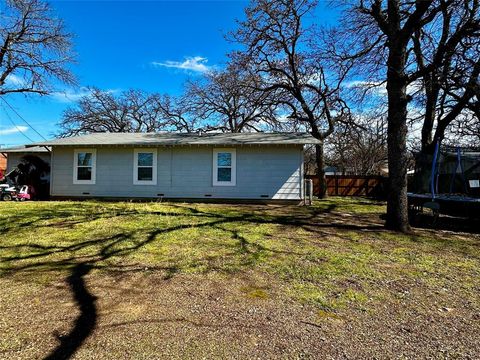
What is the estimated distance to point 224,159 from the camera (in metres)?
12.8

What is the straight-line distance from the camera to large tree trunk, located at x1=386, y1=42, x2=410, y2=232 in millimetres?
7312

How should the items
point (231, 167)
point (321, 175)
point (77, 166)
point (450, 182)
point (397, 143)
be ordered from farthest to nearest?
point (321, 175), point (77, 166), point (231, 167), point (450, 182), point (397, 143)

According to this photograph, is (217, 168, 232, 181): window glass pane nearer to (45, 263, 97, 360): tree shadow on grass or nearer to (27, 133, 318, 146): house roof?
(27, 133, 318, 146): house roof

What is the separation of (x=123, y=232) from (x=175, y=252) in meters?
1.85

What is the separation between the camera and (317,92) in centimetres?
1806

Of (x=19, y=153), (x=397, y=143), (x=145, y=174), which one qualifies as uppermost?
(x=19, y=153)

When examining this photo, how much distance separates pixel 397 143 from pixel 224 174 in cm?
690

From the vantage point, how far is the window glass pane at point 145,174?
13070mm

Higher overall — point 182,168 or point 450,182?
point 182,168

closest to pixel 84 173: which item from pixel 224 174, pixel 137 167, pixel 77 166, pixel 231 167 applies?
pixel 77 166

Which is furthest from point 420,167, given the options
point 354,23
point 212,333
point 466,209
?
point 212,333

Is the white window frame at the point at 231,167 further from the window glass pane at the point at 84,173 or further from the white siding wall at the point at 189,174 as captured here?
the window glass pane at the point at 84,173

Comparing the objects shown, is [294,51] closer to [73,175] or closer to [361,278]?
[73,175]

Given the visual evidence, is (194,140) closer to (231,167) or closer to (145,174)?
(231,167)
